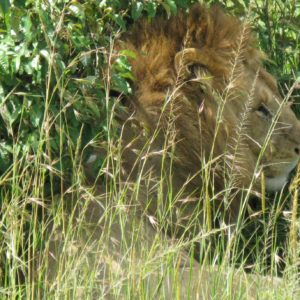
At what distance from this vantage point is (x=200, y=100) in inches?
187

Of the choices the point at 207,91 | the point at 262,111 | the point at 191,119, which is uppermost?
the point at 207,91

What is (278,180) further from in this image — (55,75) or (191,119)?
(55,75)

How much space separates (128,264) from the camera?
3.51 meters

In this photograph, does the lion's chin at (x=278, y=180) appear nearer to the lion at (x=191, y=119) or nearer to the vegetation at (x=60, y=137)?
the lion at (x=191, y=119)

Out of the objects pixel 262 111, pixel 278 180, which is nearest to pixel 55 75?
pixel 262 111

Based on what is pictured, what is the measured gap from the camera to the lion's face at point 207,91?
15.1ft

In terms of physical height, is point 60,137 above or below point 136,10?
below

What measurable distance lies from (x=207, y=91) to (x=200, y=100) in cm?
10

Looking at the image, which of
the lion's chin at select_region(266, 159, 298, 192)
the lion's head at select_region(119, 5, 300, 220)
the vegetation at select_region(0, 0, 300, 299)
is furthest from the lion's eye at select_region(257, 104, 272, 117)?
the vegetation at select_region(0, 0, 300, 299)

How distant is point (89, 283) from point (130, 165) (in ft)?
3.41

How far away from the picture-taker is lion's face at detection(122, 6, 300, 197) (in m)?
4.59

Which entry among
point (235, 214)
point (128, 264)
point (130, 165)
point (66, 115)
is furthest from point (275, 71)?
point (128, 264)

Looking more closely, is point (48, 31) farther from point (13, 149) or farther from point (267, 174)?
point (267, 174)

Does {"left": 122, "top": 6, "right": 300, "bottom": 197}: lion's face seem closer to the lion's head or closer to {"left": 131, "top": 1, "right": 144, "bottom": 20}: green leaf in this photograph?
the lion's head
